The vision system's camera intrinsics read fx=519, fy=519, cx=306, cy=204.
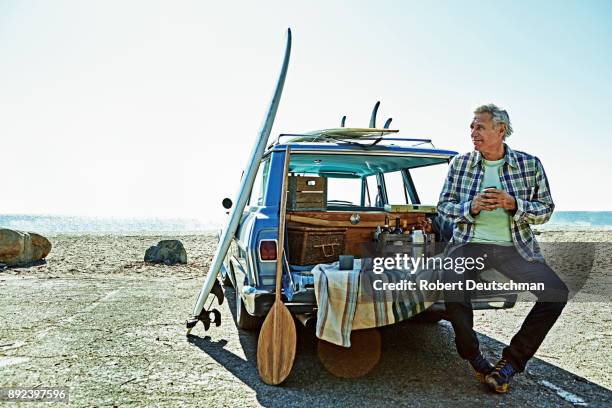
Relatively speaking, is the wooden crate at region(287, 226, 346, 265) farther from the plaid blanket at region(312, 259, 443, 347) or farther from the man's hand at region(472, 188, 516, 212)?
the man's hand at region(472, 188, 516, 212)

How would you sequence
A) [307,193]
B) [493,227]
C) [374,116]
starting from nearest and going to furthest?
[493,227] → [307,193] → [374,116]

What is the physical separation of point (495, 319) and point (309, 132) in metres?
3.05

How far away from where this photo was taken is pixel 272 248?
12.8 ft

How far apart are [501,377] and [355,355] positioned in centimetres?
130

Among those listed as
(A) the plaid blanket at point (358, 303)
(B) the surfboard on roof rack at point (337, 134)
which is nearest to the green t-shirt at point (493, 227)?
(A) the plaid blanket at point (358, 303)

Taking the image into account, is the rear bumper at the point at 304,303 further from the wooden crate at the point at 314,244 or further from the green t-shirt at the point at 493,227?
the wooden crate at the point at 314,244

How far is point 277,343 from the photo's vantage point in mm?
3600

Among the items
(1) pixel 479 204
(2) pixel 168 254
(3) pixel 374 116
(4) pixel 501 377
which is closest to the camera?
(4) pixel 501 377

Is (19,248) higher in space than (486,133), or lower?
lower

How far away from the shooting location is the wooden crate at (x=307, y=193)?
14.1 ft

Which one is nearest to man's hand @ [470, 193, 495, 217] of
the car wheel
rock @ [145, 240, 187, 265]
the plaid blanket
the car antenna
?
the plaid blanket

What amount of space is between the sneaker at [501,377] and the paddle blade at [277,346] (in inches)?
51.8

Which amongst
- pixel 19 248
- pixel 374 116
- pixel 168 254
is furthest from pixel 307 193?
pixel 19 248

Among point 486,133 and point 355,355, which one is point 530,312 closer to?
point 486,133
